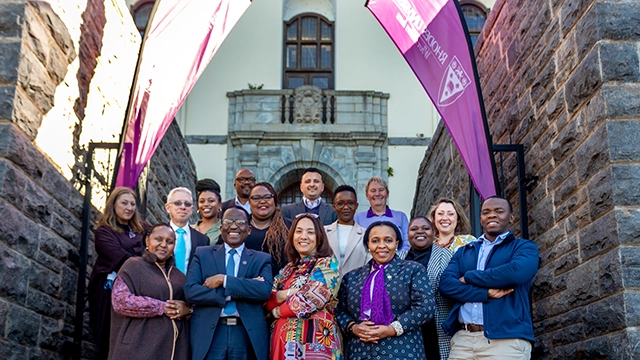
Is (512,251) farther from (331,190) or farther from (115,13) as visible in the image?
(331,190)

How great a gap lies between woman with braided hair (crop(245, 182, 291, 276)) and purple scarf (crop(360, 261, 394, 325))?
92 centimetres

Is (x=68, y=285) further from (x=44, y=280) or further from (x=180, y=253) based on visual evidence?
(x=180, y=253)

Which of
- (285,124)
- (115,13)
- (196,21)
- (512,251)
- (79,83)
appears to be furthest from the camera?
(285,124)

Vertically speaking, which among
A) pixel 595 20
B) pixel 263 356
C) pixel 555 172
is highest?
pixel 595 20

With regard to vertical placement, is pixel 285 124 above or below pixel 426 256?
above

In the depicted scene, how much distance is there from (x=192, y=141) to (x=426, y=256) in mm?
10539

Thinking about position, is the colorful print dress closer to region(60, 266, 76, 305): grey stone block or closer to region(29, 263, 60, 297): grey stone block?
region(29, 263, 60, 297): grey stone block

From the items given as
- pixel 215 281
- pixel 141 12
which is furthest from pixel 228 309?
pixel 141 12

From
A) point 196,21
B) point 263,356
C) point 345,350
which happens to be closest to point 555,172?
point 345,350

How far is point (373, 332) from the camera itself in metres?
4.42

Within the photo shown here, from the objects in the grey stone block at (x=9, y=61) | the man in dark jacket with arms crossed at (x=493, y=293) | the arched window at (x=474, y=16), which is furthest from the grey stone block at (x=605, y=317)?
the arched window at (x=474, y=16)

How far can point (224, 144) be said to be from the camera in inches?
591

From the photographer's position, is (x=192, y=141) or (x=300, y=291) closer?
(x=300, y=291)

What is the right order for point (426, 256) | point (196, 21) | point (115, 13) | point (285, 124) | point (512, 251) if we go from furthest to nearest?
point (285, 124) → point (115, 13) → point (196, 21) → point (426, 256) → point (512, 251)
